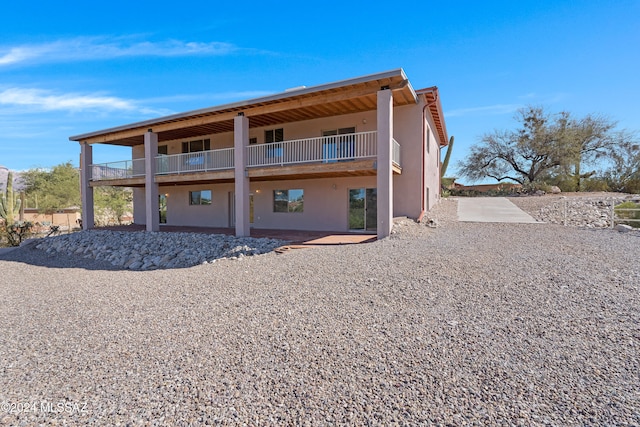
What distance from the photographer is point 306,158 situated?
12.3m

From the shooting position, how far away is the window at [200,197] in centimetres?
1770

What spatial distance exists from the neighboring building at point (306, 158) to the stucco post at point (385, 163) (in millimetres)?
32

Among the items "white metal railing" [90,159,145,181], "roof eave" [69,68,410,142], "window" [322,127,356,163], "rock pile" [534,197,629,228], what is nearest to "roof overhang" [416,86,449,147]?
"roof eave" [69,68,410,142]

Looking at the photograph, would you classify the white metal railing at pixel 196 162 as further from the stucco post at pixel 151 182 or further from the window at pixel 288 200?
the window at pixel 288 200

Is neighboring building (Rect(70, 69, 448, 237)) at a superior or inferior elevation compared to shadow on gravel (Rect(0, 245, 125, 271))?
superior

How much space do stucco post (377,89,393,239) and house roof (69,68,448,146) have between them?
19.1 inches

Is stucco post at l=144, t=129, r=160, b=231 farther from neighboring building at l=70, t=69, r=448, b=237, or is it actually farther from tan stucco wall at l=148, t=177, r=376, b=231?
tan stucco wall at l=148, t=177, r=376, b=231

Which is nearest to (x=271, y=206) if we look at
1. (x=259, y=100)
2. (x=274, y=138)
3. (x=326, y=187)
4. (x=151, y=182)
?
(x=326, y=187)

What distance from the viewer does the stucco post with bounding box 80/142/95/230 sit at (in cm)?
1695

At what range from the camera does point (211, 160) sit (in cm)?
1512

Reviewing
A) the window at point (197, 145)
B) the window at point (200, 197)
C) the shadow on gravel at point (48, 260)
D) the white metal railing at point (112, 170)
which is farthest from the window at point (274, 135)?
the shadow on gravel at point (48, 260)

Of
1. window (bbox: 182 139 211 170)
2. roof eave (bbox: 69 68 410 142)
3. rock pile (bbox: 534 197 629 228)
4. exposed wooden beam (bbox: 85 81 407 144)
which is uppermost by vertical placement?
roof eave (bbox: 69 68 410 142)

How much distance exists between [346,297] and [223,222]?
1345cm

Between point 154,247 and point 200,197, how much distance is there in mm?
6480
